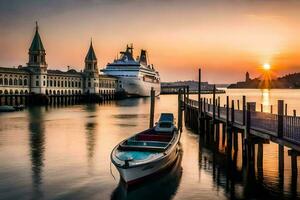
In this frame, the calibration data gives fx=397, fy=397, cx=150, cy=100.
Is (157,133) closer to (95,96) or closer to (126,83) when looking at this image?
(95,96)

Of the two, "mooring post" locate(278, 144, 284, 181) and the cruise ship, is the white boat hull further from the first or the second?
the cruise ship

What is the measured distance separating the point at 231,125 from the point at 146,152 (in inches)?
349

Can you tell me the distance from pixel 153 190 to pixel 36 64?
10106cm

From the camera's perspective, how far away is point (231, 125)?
29281 mm

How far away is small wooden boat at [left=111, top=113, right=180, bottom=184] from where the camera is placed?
1983 cm

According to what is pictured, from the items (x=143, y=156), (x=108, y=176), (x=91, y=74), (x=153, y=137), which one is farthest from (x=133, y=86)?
(x=143, y=156)

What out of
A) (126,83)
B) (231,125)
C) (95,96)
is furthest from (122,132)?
(126,83)

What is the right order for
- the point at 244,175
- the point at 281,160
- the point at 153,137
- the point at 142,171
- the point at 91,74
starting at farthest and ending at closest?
the point at 91,74
the point at 153,137
the point at 281,160
the point at 244,175
the point at 142,171

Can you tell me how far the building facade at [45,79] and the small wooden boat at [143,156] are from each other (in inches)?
3329

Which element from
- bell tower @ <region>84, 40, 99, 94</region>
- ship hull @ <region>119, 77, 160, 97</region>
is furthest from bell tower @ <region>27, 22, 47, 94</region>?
ship hull @ <region>119, 77, 160, 97</region>

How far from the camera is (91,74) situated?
14138 cm

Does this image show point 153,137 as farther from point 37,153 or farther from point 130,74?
point 130,74

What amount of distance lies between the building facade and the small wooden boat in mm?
84547

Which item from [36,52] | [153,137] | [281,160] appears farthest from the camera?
[36,52]
